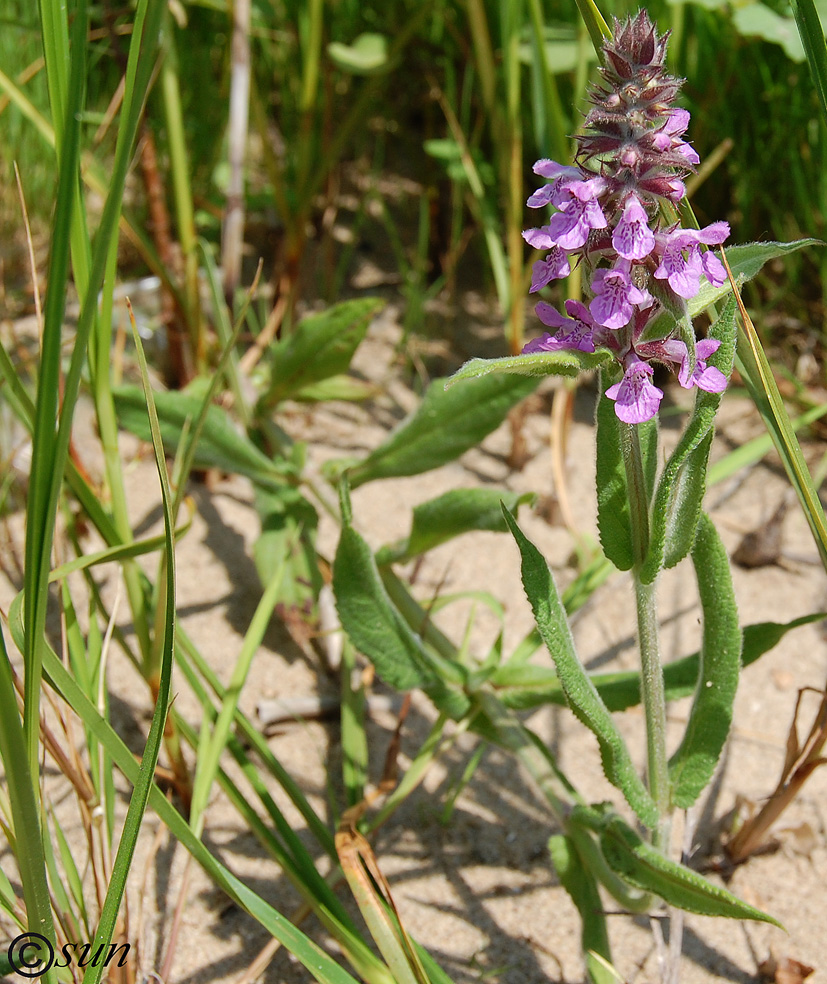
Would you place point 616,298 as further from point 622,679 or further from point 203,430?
point 203,430

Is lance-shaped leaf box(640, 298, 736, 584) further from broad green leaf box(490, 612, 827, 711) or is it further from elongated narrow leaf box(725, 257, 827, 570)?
broad green leaf box(490, 612, 827, 711)

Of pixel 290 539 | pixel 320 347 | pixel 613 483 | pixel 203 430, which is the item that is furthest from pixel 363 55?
pixel 613 483

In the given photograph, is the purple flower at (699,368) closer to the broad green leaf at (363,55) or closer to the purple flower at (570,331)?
the purple flower at (570,331)

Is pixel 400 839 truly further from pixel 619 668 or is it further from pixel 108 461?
pixel 108 461

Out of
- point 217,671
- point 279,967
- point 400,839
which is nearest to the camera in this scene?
point 279,967

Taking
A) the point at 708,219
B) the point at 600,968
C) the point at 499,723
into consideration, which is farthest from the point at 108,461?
the point at 708,219

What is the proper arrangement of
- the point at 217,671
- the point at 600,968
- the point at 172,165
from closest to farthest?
the point at 600,968, the point at 217,671, the point at 172,165

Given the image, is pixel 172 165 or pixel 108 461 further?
pixel 172 165

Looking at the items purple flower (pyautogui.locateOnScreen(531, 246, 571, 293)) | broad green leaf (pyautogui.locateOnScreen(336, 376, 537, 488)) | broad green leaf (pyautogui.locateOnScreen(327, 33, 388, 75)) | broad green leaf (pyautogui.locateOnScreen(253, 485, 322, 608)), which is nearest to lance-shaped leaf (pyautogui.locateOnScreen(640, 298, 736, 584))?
purple flower (pyautogui.locateOnScreen(531, 246, 571, 293))
